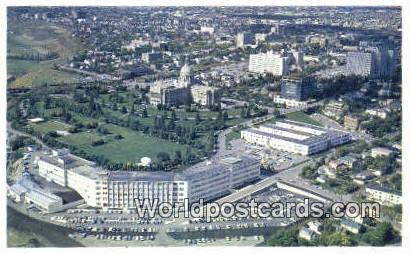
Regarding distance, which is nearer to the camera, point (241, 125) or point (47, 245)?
point (47, 245)

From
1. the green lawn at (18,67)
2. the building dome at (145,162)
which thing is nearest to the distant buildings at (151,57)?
the green lawn at (18,67)

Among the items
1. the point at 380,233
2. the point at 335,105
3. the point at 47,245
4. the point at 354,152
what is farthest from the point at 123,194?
the point at 335,105

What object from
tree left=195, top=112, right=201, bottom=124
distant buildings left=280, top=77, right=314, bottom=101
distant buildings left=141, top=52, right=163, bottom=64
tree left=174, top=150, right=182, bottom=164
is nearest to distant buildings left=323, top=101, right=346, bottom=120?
distant buildings left=280, top=77, right=314, bottom=101

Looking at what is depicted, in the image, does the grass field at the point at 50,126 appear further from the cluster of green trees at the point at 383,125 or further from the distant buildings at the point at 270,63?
the distant buildings at the point at 270,63

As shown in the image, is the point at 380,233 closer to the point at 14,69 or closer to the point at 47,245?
the point at 47,245

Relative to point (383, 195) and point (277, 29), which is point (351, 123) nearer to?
point (383, 195)

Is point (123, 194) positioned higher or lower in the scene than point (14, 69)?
lower

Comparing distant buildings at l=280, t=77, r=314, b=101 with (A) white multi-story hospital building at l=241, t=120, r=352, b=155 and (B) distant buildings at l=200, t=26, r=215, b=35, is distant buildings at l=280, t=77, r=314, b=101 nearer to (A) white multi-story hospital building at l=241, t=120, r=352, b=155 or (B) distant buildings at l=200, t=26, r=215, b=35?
(A) white multi-story hospital building at l=241, t=120, r=352, b=155
